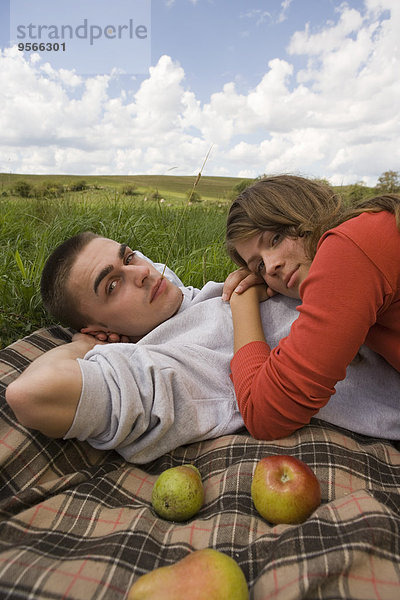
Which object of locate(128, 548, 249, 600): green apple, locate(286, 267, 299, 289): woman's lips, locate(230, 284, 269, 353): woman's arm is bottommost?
locate(128, 548, 249, 600): green apple

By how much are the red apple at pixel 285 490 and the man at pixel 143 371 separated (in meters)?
0.49

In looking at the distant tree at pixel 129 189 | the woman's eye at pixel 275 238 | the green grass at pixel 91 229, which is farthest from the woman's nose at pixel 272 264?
the distant tree at pixel 129 189

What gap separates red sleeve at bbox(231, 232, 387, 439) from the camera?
5.33 ft

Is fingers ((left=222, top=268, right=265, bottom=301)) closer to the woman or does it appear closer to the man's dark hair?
the woman

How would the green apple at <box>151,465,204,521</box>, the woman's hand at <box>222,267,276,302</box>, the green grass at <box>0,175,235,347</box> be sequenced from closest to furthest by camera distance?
1. the green apple at <box>151,465,204,521</box>
2. the woman's hand at <box>222,267,276,302</box>
3. the green grass at <box>0,175,235,347</box>

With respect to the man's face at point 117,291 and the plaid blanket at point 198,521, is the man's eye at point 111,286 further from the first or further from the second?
the plaid blanket at point 198,521

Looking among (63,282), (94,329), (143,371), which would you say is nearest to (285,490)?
(143,371)

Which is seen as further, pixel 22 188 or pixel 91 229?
pixel 22 188

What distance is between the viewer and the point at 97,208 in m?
5.75

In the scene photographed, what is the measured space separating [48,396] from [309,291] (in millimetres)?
1116

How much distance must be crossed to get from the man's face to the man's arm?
0.72 m

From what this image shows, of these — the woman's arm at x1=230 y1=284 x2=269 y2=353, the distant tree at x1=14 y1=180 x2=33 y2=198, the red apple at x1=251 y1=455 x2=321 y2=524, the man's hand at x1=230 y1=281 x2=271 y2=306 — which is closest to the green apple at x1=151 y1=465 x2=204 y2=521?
the red apple at x1=251 y1=455 x2=321 y2=524

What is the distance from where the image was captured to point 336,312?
164cm

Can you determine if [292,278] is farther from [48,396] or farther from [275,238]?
[48,396]
